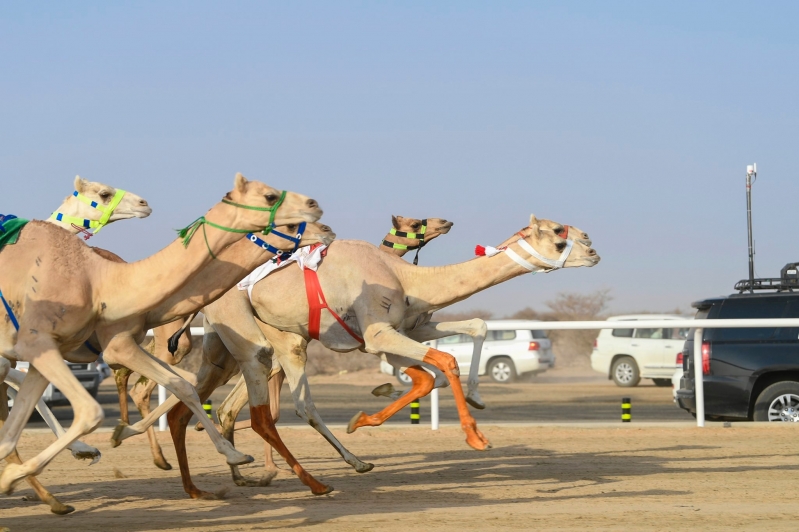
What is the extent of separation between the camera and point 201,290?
319 inches

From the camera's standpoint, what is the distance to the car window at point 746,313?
48.2ft

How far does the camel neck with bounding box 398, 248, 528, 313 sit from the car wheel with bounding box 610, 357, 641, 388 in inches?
724

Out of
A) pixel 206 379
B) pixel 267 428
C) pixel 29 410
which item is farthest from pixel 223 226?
pixel 206 379

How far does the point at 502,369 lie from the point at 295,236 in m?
22.5

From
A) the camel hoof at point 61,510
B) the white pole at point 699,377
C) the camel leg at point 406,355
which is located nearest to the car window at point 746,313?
the white pole at point 699,377

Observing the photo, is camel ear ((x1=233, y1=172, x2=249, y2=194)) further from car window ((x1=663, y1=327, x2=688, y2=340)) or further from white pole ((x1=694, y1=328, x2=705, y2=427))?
car window ((x1=663, y1=327, x2=688, y2=340))

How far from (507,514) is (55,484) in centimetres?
487

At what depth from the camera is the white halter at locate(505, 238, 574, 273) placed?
387 inches

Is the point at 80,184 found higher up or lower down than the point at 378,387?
higher up

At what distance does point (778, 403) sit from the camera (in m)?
14.7

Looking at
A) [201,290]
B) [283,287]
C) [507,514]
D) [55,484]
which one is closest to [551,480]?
[507,514]

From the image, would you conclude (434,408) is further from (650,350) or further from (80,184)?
(650,350)

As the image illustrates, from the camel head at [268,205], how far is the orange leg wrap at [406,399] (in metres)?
2.44

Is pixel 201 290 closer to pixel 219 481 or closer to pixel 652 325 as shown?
pixel 219 481
